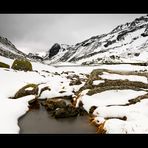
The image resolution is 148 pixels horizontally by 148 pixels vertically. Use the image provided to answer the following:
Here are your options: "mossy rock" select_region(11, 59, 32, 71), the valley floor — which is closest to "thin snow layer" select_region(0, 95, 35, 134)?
the valley floor

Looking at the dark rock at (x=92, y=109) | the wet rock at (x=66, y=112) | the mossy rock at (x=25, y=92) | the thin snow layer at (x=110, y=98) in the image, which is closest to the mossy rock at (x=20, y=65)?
the mossy rock at (x=25, y=92)

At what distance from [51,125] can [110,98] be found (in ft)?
21.4

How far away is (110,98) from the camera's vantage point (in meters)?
23.4

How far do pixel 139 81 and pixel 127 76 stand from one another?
269 cm

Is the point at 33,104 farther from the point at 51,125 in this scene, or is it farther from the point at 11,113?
the point at 51,125

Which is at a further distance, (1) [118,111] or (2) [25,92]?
(2) [25,92]

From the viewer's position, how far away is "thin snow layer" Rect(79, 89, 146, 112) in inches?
877

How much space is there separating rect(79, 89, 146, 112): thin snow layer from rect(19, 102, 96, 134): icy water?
223 cm

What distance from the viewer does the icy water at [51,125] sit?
17.9 metres

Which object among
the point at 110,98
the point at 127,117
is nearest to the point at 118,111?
the point at 127,117

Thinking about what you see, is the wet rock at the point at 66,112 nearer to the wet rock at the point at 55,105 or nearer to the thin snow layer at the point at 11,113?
the wet rock at the point at 55,105

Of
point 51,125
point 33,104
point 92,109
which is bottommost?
point 51,125
